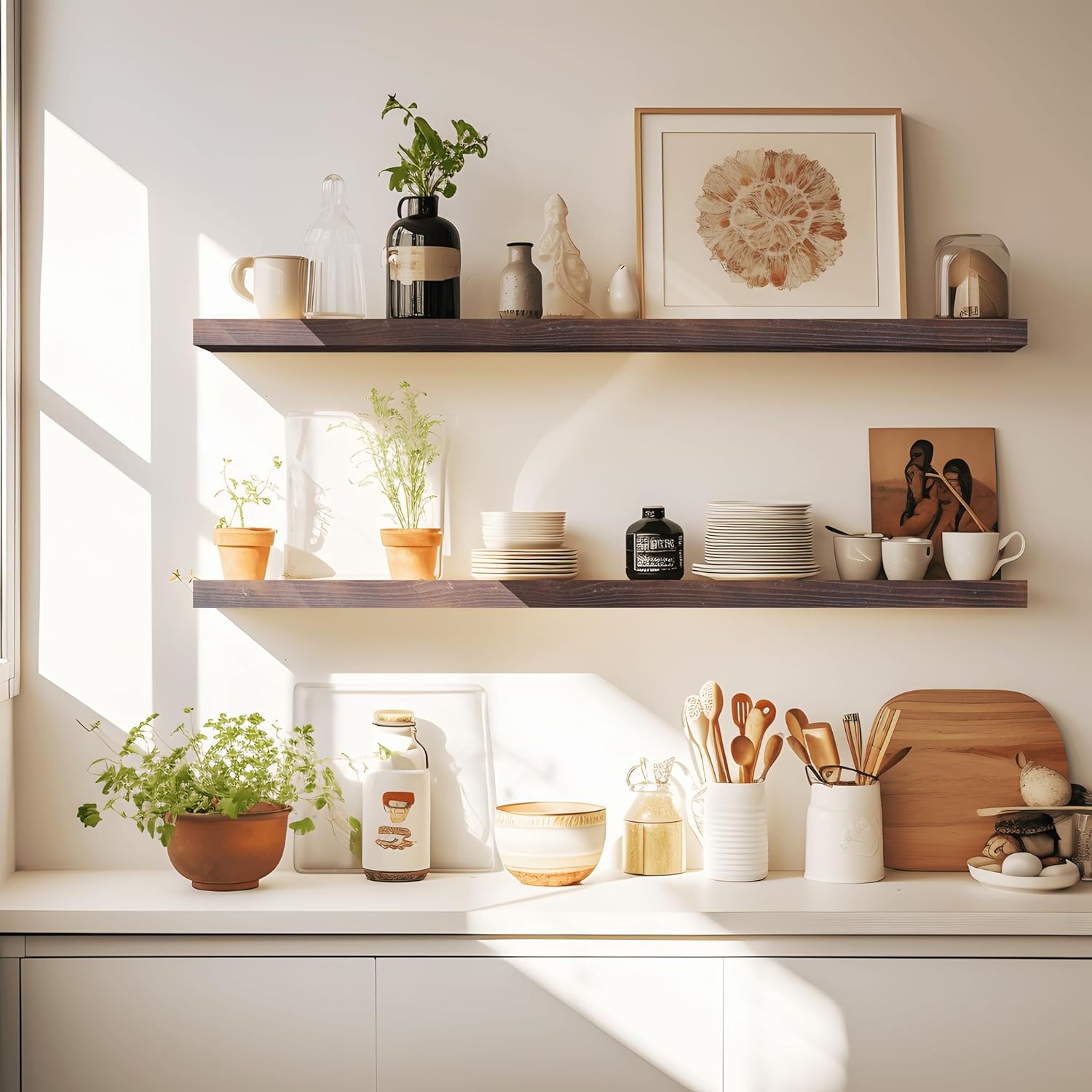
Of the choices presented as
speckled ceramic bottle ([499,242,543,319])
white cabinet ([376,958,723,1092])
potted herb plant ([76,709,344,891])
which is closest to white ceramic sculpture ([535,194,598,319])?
speckled ceramic bottle ([499,242,543,319])

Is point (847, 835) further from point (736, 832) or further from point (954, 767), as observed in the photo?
point (954, 767)

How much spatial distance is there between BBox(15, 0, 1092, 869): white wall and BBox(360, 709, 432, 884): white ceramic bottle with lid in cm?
21

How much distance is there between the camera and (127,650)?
234 centimetres

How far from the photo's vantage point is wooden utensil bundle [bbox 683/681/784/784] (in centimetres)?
221

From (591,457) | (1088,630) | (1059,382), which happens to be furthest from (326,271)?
(1088,630)

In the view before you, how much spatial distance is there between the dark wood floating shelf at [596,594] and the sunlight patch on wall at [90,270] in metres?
0.48

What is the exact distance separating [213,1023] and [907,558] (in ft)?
5.12

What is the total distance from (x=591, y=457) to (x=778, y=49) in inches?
37.4

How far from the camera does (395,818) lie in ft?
7.20

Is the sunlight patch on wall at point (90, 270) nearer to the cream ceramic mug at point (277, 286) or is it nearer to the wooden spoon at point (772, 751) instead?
the cream ceramic mug at point (277, 286)

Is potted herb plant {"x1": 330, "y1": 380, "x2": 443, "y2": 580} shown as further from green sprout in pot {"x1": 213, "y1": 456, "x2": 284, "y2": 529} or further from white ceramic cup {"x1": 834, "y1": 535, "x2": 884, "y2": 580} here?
white ceramic cup {"x1": 834, "y1": 535, "x2": 884, "y2": 580}

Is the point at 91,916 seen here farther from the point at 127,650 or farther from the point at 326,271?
the point at 326,271

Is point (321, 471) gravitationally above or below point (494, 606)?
above

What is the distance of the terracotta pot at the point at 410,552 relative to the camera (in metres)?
2.21
